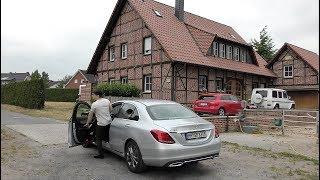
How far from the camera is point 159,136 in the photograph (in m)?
7.30

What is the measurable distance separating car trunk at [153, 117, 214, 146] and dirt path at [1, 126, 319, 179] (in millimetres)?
750

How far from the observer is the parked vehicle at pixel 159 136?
7.25 meters

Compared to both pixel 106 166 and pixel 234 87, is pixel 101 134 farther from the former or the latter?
pixel 234 87

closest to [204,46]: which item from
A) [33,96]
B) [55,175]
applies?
[33,96]

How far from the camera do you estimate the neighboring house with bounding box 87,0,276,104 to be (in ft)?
81.3

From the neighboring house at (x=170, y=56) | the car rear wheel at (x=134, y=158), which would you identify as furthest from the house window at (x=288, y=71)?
the car rear wheel at (x=134, y=158)

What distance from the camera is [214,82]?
26984mm

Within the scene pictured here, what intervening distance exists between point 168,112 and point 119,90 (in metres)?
15.5

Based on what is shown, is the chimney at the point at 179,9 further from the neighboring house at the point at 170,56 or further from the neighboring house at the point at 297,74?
the neighboring house at the point at 297,74

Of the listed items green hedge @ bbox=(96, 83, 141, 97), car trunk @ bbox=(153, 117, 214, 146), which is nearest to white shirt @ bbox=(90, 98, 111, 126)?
car trunk @ bbox=(153, 117, 214, 146)

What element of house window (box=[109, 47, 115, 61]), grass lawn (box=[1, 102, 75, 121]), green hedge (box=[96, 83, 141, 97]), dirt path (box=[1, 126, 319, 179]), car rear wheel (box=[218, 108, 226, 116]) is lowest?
dirt path (box=[1, 126, 319, 179])

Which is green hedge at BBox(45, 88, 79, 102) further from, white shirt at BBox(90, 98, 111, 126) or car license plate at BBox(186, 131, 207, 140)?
car license plate at BBox(186, 131, 207, 140)

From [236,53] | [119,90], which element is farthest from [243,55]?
[119,90]

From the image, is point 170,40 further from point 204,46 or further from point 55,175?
point 55,175
